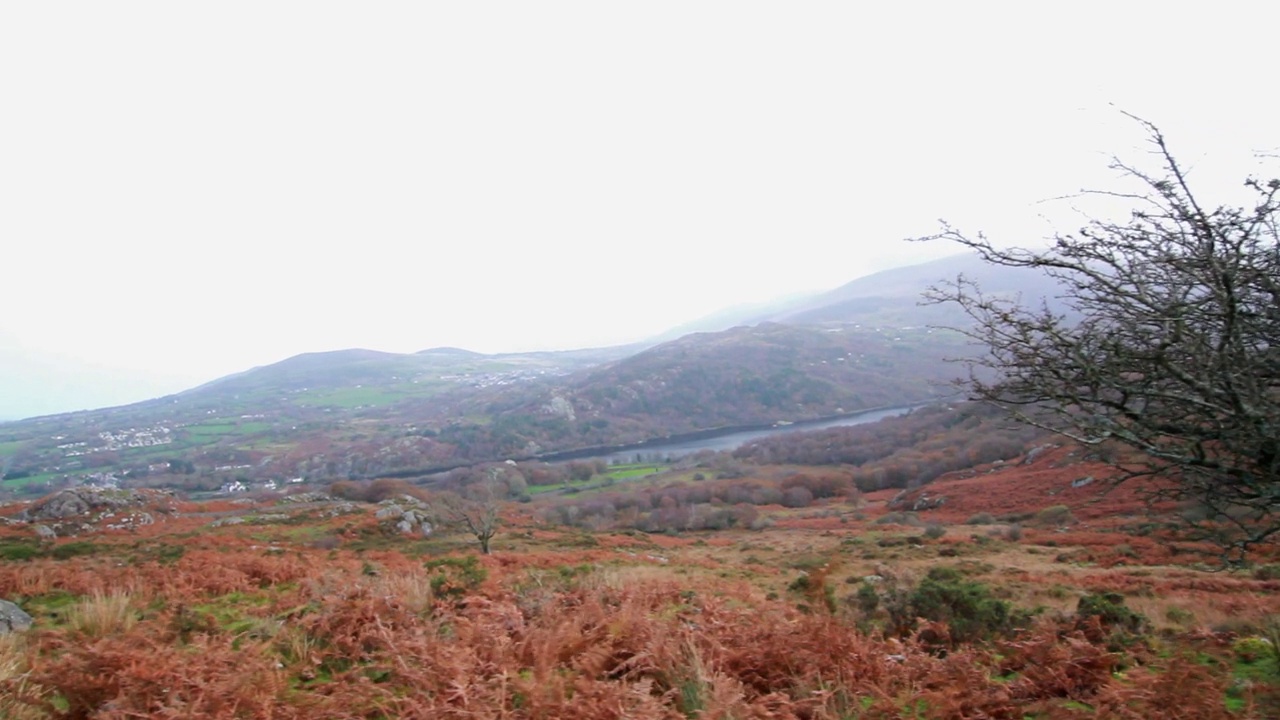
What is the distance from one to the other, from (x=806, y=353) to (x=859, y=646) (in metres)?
166

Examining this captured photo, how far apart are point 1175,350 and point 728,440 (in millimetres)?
106766

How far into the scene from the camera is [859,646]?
14.1ft

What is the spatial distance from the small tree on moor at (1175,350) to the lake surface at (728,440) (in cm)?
8803

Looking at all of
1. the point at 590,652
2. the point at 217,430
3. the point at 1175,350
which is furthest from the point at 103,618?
the point at 217,430

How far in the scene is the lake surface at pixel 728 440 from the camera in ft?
320

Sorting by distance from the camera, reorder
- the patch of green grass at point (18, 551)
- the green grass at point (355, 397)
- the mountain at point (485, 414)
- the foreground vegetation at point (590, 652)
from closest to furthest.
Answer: the foreground vegetation at point (590, 652)
the patch of green grass at point (18, 551)
the mountain at point (485, 414)
the green grass at point (355, 397)

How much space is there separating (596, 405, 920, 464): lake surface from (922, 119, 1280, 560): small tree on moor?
289 feet

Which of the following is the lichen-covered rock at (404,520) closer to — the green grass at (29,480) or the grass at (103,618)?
the grass at (103,618)

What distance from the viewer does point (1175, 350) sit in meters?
3.91

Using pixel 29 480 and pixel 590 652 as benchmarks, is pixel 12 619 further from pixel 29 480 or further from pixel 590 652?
pixel 29 480

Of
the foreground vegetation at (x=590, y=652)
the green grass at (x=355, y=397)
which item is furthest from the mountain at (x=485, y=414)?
the foreground vegetation at (x=590, y=652)

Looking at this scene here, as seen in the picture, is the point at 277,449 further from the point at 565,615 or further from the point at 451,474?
the point at 565,615

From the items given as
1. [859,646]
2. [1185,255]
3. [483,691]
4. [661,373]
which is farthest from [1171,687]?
[661,373]

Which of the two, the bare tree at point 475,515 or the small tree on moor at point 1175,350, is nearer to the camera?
the small tree on moor at point 1175,350
